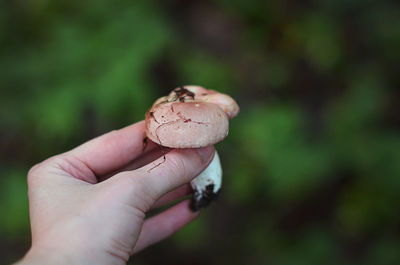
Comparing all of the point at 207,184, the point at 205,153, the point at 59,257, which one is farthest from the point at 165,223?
the point at 59,257

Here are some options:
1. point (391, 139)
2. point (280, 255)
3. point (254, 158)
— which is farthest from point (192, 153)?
point (391, 139)

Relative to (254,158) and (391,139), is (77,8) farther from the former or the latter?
(391,139)

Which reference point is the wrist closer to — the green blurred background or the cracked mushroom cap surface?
the cracked mushroom cap surface

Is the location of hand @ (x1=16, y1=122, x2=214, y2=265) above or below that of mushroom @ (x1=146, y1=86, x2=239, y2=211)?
below

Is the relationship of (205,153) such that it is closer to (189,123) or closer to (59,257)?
(189,123)

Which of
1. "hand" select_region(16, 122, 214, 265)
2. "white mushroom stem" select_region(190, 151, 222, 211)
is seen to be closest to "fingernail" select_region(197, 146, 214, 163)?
"hand" select_region(16, 122, 214, 265)

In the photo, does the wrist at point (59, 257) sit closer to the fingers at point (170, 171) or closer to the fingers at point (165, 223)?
the fingers at point (170, 171)
